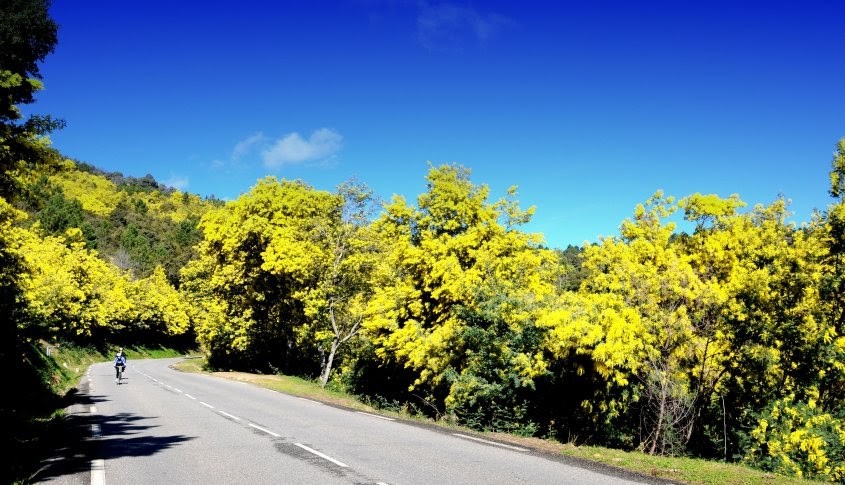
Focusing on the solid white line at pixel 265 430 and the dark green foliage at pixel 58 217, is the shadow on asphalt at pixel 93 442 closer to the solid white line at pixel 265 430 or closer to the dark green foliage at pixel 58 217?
the solid white line at pixel 265 430

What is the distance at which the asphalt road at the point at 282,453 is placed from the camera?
813cm

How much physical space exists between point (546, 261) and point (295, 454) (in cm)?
1529

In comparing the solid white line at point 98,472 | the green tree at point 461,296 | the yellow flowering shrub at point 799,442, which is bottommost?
the solid white line at point 98,472

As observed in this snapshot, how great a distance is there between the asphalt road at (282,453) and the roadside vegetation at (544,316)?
138 cm

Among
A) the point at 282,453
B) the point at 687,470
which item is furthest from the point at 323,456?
the point at 687,470

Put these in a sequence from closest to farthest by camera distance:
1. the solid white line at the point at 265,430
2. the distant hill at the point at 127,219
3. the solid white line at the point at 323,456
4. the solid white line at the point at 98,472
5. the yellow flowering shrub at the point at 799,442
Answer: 1. the solid white line at the point at 98,472
2. the solid white line at the point at 323,456
3. the yellow flowering shrub at the point at 799,442
4. the solid white line at the point at 265,430
5. the distant hill at the point at 127,219

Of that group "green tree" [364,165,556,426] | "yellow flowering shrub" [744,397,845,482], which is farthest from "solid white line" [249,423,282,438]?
"yellow flowering shrub" [744,397,845,482]

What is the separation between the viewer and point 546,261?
898 inches

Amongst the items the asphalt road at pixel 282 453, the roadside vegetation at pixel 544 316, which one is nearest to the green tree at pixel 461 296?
the roadside vegetation at pixel 544 316

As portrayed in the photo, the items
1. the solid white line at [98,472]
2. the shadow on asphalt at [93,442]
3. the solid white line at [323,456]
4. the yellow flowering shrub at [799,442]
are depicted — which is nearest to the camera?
the solid white line at [98,472]

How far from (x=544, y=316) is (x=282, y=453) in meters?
7.39

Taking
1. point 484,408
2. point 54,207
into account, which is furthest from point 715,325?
point 54,207

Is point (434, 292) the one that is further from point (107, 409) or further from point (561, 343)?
A: point (107, 409)

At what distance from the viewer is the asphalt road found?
813cm
